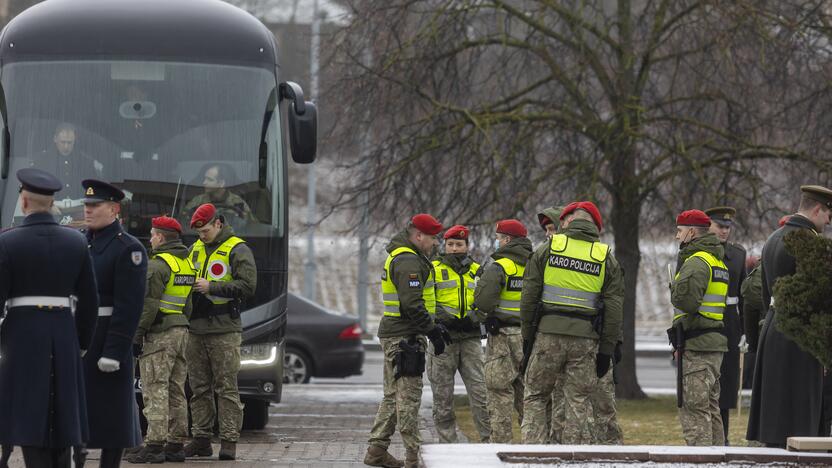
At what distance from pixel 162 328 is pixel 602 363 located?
10.7 feet

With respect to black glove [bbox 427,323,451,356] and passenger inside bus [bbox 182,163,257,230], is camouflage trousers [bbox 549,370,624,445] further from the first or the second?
passenger inside bus [bbox 182,163,257,230]

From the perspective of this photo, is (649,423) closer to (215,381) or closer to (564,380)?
(564,380)

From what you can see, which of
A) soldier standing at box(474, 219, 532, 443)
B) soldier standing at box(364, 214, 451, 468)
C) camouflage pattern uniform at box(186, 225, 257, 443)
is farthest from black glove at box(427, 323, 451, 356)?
camouflage pattern uniform at box(186, 225, 257, 443)

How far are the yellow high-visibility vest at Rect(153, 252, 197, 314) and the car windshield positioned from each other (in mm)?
1330

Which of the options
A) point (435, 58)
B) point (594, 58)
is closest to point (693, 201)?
point (594, 58)

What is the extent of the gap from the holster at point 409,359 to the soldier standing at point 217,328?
152 centimetres

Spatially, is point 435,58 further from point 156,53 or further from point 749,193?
point 156,53

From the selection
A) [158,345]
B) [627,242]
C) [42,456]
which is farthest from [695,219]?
[627,242]

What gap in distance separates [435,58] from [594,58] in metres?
1.92

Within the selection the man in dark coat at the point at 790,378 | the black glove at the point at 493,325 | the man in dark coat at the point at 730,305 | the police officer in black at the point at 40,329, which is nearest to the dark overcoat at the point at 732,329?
the man in dark coat at the point at 730,305

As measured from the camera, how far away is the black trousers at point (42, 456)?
7.99m

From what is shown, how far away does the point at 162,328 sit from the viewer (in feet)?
36.1

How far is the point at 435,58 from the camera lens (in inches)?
709

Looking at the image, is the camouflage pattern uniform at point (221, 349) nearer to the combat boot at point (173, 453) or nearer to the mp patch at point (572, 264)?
the combat boot at point (173, 453)
